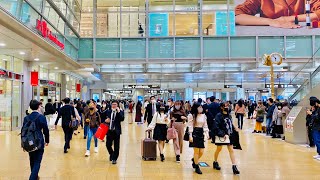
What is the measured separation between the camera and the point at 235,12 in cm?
2423

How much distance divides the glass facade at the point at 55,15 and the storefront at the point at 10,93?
2.56m

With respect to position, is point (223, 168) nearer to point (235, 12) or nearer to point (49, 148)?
point (49, 148)

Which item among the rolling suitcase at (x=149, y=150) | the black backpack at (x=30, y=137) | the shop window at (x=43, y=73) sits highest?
the shop window at (x=43, y=73)

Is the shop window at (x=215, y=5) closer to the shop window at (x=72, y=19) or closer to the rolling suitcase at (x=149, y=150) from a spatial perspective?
the shop window at (x=72, y=19)

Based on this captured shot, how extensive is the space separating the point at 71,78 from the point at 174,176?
22.5 m

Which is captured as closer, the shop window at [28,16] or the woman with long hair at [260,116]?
the shop window at [28,16]

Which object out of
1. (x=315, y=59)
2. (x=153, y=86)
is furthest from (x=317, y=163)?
(x=153, y=86)

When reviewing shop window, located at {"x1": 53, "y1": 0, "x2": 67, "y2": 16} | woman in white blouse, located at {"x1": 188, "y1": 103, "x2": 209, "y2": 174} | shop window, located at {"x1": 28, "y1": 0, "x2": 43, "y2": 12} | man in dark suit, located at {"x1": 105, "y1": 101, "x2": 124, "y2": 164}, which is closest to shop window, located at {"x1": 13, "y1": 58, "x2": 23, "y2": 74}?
shop window, located at {"x1": 53, "y1": 0, "x2": 67, "y2": 16}

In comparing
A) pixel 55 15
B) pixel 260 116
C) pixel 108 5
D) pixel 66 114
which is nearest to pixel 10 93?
pixel 55 15

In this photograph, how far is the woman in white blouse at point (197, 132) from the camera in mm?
7371

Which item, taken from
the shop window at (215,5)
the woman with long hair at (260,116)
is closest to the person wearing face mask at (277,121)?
the woman with long hair at (260,116)

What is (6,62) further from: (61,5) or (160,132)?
(160,132)

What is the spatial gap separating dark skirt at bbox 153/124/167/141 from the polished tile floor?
610mm

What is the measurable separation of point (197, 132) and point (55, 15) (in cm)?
1276
